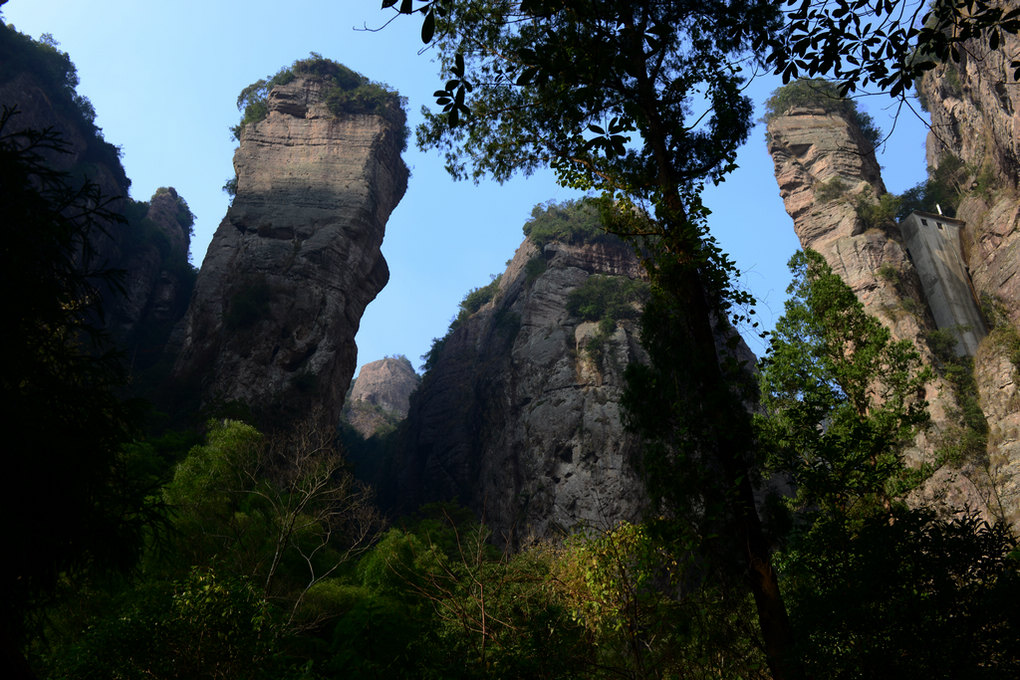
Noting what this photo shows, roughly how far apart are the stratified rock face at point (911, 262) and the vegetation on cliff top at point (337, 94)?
2567 cm

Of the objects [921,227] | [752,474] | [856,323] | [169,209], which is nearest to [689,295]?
[752,474]

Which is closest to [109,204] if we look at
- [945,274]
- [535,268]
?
[535,268]

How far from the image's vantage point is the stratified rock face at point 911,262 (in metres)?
24.6

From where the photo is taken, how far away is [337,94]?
3991cm

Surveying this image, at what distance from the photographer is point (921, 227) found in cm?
3534

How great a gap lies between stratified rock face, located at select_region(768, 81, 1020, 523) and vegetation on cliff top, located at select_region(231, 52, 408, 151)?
2567 centimetres

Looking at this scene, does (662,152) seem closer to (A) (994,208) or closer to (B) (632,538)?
(B) (632,538)

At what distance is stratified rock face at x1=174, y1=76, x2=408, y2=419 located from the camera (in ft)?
99.5

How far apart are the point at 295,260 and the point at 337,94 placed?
42.7 ft

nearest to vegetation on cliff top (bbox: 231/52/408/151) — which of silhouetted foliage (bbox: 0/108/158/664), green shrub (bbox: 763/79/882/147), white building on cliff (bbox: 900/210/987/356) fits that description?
green shrub (bbox: 763/79/882/147)

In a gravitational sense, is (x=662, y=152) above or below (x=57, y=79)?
below

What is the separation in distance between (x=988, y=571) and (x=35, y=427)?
24.6 feet

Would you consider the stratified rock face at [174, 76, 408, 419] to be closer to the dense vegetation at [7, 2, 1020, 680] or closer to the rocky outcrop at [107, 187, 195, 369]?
the rocky outcrop at [107, 187, 195, 369]

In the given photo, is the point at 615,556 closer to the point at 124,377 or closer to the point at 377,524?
the point at 124,377
